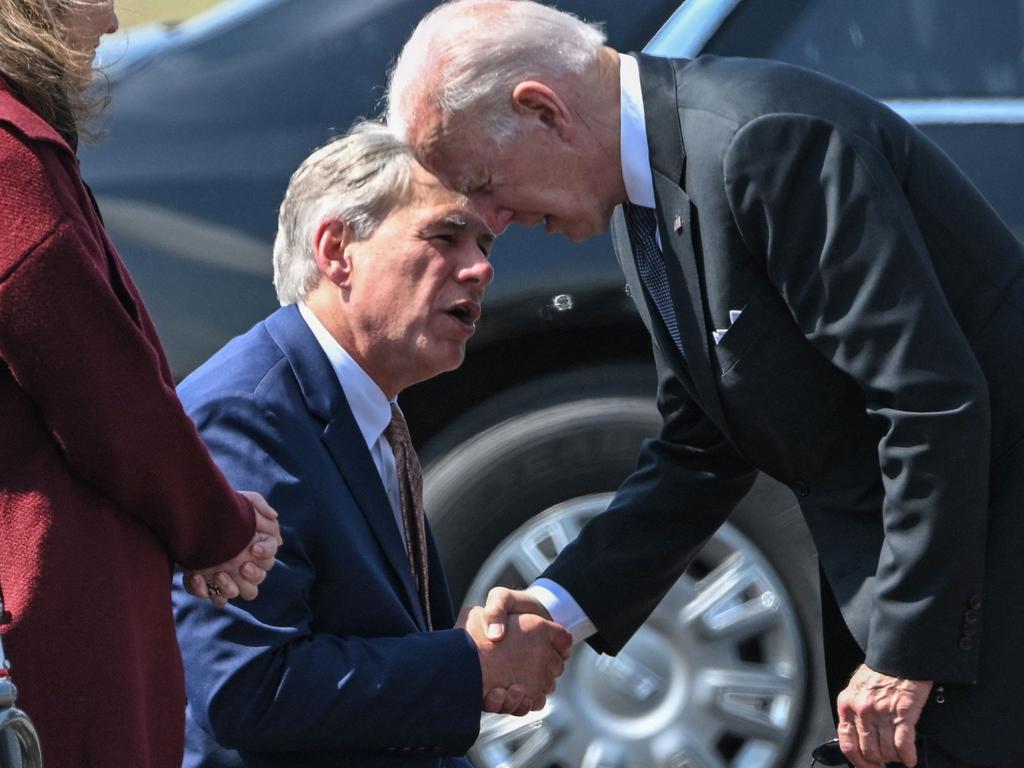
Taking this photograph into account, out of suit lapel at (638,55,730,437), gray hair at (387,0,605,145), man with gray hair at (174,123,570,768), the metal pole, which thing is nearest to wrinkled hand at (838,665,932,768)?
suit lapel at (638,55,730,437)

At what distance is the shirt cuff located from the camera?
3258 millimetres

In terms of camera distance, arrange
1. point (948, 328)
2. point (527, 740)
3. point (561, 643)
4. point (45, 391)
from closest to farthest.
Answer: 1. point (45, 391)
2. point (948, 328)
3. point (561, 643)
4. point (527, 740)

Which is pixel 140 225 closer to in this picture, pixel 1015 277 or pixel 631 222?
pixel 631 222

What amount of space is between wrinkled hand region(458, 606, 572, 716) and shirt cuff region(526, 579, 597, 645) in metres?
0.05

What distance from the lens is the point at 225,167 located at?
13.2ft

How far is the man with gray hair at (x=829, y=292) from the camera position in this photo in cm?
255

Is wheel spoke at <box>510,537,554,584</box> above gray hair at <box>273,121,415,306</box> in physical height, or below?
below

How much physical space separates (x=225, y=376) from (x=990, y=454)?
1.18 meters

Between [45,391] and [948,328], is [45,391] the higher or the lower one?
the higher one

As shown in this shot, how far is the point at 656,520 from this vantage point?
3283 millimetres

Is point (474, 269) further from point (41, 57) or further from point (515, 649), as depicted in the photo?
point (41, 57)

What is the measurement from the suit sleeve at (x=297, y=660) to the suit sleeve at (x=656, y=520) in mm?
474

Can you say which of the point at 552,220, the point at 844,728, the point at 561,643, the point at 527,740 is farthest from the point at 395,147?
the point at 527,740

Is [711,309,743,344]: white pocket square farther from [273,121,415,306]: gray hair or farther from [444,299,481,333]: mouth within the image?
[273,121,415,306]: gray hair
